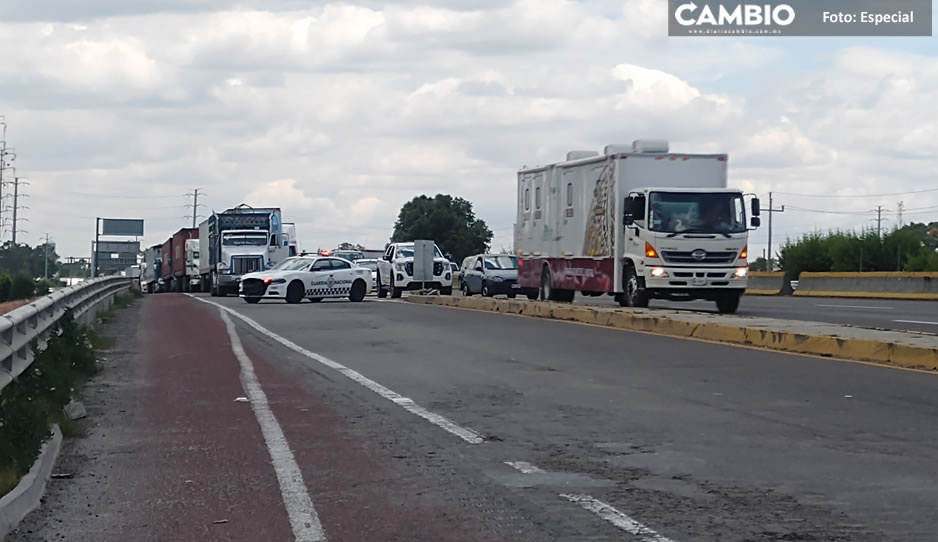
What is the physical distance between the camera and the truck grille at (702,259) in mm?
25594

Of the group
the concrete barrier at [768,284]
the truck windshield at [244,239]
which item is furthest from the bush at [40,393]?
the truck windshield at [244,239]

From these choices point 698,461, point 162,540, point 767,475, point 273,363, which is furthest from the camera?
point 273,363

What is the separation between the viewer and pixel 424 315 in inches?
1101

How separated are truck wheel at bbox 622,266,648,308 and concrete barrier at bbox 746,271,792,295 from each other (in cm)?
1752

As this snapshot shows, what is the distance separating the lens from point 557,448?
909cm

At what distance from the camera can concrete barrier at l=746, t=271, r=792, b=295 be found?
43156mm

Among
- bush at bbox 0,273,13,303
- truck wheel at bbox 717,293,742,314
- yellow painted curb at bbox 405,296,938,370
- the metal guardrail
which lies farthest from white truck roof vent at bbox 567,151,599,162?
bush at bbox 0,273,13,303

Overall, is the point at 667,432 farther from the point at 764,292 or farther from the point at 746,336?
the point at 764,292

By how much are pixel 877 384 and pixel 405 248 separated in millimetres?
32157

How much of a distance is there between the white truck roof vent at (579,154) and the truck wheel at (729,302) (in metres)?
4.42

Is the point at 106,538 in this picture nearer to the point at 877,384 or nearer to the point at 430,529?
the point at 430,529

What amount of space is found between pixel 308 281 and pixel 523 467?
3012cm

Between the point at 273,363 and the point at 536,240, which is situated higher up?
the point at 536,240

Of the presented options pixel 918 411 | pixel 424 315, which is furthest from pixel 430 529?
pixel 424 315
